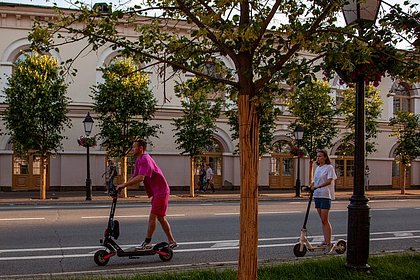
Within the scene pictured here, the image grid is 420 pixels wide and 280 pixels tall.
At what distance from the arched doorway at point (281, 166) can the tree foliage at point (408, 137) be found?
699 cm

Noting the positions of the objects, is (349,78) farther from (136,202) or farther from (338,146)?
(338,146)

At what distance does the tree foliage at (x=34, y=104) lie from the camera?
2294 centimetres

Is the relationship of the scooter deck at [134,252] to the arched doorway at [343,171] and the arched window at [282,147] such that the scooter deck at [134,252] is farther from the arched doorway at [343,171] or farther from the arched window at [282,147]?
the arched doorway at [343,171]

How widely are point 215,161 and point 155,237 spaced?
21167 millimetres

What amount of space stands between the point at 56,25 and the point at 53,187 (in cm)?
2576

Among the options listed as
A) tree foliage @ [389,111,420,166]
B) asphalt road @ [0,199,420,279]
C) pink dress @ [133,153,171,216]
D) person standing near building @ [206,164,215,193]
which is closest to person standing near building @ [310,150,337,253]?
asphalt road @ [0,199,420,279]

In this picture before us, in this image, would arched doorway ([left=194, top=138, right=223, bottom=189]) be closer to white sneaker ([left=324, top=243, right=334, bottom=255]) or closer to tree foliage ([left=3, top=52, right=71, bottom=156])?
tree foliage ([left=3, top=52, right=71, bottom=156])

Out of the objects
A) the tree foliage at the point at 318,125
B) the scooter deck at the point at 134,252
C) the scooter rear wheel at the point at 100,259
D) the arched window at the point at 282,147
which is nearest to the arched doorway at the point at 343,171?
the arched window at the point at 282,147

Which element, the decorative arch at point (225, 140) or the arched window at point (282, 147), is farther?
the arched window at point (282, 147)

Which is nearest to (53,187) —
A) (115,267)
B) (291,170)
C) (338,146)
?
(291,170)

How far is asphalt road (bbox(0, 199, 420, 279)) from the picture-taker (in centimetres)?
826

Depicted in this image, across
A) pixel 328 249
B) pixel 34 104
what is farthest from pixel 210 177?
pixel 328 249

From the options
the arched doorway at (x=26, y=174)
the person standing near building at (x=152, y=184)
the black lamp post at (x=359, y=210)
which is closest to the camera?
the black lamp post at (x=359, y=210)

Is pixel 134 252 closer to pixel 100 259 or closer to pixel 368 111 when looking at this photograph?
pixel 100 259
